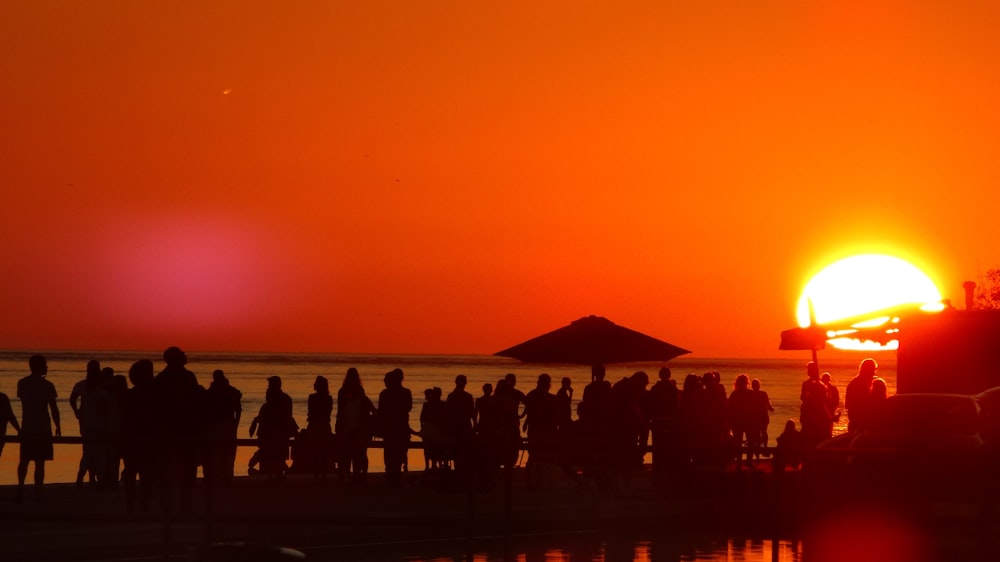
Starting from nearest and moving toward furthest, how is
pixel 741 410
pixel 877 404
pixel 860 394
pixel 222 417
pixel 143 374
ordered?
pixel 143 374
pixel 222 417
pixel 877 404
pixel 860 394
pixel 741 410

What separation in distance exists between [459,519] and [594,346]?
1355 centimetres

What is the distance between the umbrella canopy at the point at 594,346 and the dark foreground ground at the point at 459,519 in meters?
4.28

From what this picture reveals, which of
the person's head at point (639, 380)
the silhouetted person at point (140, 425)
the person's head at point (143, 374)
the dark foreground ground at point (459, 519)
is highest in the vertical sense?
the person's head at point (639, 380)

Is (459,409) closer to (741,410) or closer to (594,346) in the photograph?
(594,346)

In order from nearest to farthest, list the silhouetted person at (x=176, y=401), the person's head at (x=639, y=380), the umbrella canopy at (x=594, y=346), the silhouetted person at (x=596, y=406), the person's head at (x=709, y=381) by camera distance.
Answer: the silhouetted person at (x=176, y=401) → the person's head at (x=639, y=380) → the silhouetted person at (x=596, y=406) → the person's head at (x=709, y=381) → the umbrella canopy at (x=594, y=346)

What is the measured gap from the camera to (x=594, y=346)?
26.6 m

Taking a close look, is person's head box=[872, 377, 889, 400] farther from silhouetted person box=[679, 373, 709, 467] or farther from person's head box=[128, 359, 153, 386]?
person's head box=[128, 359, 153, 386]

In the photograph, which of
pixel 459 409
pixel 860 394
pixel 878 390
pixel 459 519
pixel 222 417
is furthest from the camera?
pixel 860 394

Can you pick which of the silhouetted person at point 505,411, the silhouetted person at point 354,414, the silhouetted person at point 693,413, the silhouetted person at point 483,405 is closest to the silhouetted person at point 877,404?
the silhouetted person at point 693,413

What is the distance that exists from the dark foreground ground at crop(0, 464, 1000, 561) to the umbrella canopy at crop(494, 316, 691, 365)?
169 inches

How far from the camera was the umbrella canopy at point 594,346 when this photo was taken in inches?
1045

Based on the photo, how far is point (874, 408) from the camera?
2189 cm

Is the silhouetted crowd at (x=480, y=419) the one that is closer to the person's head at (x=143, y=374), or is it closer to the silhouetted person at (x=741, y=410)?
the silhouetted person at (x=741, y=410)

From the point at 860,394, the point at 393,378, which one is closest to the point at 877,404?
the point at 860,394
